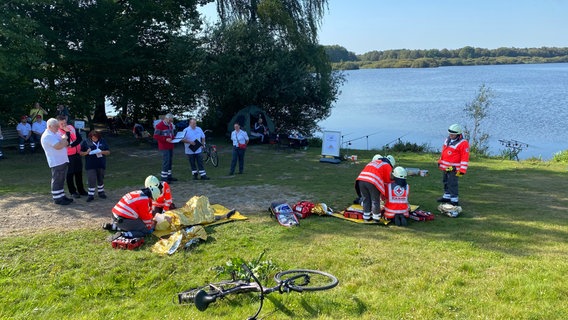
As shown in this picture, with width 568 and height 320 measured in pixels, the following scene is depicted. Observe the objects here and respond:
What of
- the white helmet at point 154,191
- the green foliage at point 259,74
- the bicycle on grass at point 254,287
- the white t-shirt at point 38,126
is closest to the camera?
the bicycle on grass at point 254,287

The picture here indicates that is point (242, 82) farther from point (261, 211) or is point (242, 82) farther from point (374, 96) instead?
point (374, 96)

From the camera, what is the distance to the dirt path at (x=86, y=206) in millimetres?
7680

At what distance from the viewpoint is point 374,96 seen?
49.0 metres

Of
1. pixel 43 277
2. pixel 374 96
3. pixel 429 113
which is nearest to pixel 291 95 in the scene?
pixel 43 277

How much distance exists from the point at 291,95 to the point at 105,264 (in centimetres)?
1482

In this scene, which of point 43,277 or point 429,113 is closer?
point 43,277

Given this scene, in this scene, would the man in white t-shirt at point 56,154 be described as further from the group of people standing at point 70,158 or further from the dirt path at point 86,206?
the dirt path at point 86,206

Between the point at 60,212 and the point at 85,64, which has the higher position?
the point at 85,64

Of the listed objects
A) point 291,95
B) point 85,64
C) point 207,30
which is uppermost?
point 207,30

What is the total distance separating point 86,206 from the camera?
8891 mm

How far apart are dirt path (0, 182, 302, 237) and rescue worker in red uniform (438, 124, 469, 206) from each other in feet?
10.4

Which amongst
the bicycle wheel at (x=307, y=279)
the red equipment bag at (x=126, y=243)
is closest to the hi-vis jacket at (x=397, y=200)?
the bicycle wheel at (x=307, y=279)

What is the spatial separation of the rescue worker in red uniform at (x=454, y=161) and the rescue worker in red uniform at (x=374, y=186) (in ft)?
5.88

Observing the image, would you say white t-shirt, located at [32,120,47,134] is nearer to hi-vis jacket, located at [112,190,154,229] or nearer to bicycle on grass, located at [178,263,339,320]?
hi-vis jacket, located at [112,190,154,229]
